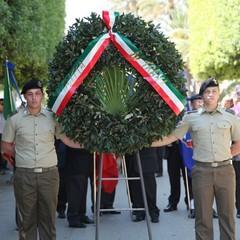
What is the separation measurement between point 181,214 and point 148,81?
12.2ft

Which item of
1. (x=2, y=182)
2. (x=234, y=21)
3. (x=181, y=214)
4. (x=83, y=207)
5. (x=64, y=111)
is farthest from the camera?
(x=234, y=21)

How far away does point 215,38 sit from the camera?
754 inches

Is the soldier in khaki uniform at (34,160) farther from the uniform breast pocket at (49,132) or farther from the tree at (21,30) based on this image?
the tree at (21,30)

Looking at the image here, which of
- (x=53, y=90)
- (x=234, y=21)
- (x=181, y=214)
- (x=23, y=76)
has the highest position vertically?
(x=234, y=21)

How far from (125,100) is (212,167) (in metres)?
1.22

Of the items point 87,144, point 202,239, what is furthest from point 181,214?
point 87,144

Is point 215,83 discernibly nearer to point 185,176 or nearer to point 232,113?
point 232,113

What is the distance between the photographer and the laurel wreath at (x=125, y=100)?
6.09m

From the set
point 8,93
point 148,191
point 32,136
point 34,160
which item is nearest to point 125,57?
point 32,136

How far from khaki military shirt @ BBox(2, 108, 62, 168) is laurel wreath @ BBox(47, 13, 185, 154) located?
0.25 metres

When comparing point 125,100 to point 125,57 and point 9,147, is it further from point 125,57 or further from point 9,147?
point 9,147

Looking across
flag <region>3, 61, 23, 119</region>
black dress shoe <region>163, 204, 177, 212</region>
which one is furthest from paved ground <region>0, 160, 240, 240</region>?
flag <region>3, 61, 23, 119</region>

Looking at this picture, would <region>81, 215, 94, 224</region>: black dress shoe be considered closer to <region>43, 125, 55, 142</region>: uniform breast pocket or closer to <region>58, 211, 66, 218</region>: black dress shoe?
<region>58, 211, 66, 218</region>: black dress shoe

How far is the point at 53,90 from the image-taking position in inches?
249
